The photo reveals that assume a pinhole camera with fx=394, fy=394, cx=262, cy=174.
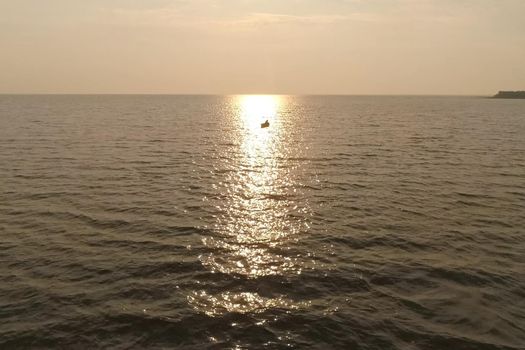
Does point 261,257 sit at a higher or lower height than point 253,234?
lower

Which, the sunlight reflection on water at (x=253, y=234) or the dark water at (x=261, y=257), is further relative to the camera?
the sunlight reflection on water at (x=253, y=234)

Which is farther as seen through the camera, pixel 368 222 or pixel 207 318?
pixel 368 222

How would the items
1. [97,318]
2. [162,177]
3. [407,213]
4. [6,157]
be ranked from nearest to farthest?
[97,318], [407,213], [162,177], [6,157]

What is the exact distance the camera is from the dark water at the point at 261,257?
14492mm

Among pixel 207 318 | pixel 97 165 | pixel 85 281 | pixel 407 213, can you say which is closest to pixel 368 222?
pixel 407 213

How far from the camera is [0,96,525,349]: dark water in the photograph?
14.5 m

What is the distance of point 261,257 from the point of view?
20.5 m

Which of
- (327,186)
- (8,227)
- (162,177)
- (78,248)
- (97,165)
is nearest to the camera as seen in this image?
(78,248)

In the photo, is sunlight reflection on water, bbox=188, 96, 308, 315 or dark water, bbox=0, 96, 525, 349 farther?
sunlight reflection on water, bbox=188, 96, 308, 315

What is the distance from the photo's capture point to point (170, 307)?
15.8m

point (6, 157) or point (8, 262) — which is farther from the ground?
point (6, 157)

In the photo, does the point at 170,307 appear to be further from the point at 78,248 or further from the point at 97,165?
the point at 97,165

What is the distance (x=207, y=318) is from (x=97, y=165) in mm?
32092

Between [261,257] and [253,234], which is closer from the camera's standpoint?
[261,257]
